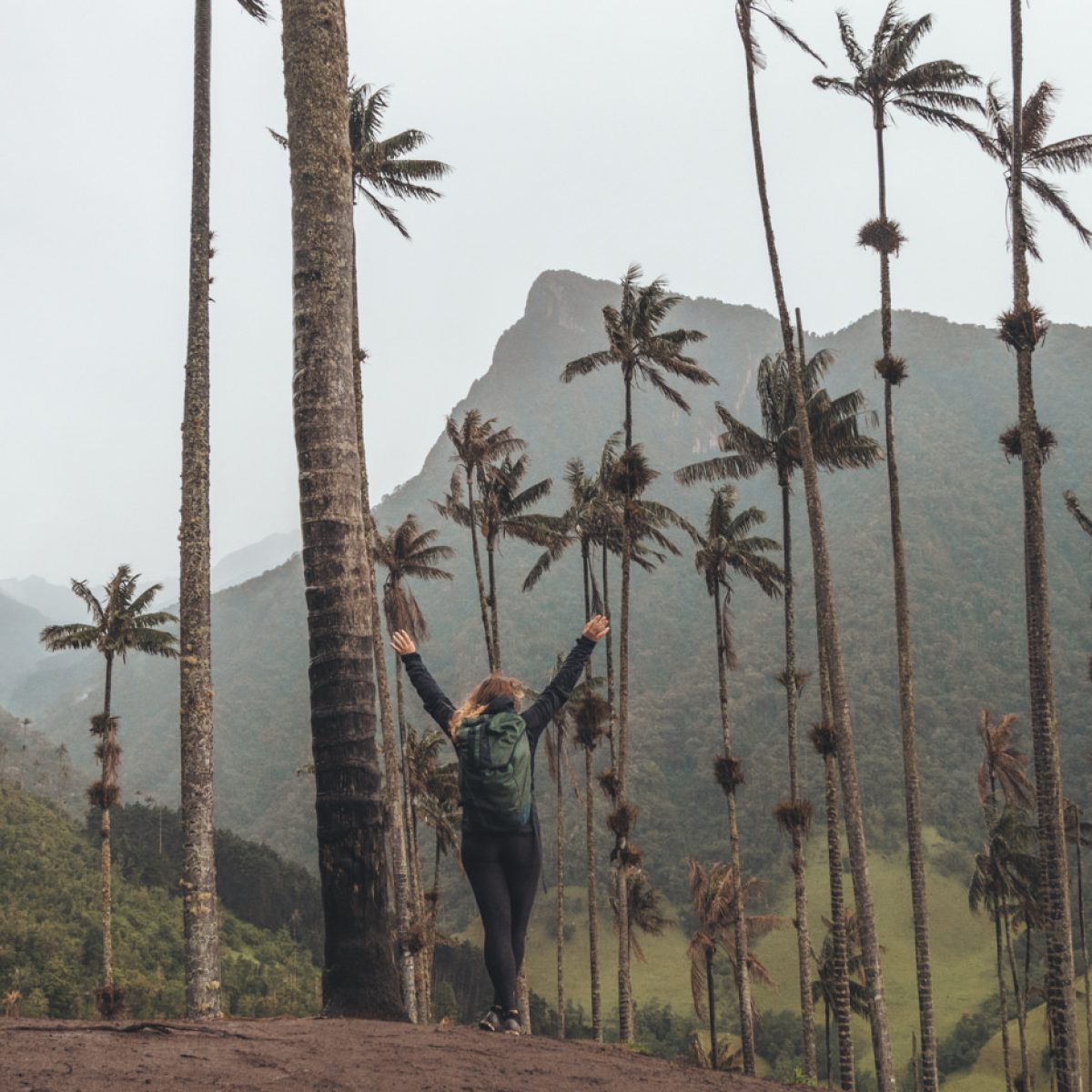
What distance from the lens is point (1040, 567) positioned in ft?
48.1

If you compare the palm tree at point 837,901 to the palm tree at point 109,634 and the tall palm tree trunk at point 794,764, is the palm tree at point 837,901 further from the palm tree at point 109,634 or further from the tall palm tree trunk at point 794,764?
the palm tree at point 109,634

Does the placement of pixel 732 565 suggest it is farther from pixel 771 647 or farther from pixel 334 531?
pixel 771 647

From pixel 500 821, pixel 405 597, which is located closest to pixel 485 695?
pixel 500 821

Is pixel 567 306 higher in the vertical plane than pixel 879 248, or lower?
higher

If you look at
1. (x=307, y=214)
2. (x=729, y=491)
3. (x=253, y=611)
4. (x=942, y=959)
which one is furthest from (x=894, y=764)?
(x=253, y=611)

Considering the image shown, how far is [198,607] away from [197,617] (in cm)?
12

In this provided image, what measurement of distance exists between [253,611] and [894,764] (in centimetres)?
9401

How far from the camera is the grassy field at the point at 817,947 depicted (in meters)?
68.1

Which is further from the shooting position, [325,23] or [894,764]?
[894,764]

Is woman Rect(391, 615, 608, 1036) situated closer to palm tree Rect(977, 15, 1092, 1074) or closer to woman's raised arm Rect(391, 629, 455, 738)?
woman's raised arm Rect(391, 629, 455, 738)

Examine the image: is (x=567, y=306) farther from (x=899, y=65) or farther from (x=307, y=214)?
(x=307, y=214)

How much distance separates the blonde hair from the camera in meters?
5.41

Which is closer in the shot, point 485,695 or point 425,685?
point 485,695

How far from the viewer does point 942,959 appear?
74.2m
